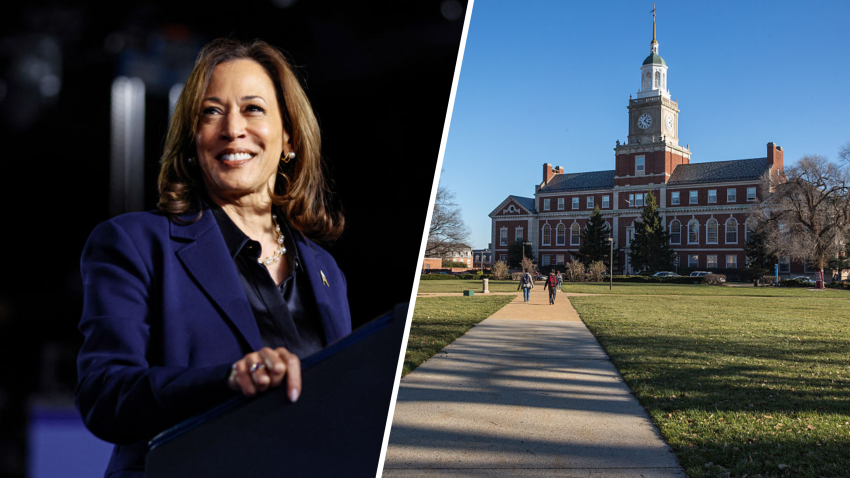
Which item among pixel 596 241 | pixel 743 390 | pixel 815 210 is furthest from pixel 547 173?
pixel 743 390

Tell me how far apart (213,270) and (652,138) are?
70944 millimetres

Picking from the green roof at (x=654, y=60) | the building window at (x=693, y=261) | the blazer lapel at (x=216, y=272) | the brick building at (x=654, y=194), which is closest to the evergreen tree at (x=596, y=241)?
the brick building at (x=654, y=194)

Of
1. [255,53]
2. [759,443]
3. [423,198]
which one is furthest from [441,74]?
[759,443]

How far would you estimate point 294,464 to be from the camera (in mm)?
1567

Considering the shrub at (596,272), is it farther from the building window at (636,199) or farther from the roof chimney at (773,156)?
the roof chimney at (773,156)

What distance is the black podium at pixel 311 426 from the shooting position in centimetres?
143

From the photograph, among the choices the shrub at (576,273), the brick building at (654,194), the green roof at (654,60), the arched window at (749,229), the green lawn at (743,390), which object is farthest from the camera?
the green roof at (654,60)

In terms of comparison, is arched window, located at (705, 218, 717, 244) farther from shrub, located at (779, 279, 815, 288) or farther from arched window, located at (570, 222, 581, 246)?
shrub, located at (779, 279, 815, 288)

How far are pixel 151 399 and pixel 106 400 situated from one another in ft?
0.30

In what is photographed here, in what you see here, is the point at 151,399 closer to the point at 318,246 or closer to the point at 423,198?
the point at 318,246

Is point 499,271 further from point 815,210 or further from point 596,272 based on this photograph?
point 815,210

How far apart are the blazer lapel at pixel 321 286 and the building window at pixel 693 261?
65040mm

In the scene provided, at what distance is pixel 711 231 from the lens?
60.6 m

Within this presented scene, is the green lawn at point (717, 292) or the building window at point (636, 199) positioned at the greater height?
the building window at point (636, 199)
